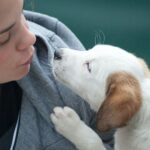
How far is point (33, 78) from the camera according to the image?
1123mm

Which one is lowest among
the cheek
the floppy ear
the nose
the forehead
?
the floppy ear

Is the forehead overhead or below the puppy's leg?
overhead

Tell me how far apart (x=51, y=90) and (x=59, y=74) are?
0.16 feet

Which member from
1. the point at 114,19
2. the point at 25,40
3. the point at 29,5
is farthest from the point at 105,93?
the point at 29,5

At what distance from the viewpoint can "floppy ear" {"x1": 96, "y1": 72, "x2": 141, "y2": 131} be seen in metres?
1.00

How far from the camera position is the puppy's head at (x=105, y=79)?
101 centimetres

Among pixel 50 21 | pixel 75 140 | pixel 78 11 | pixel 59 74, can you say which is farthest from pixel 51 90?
pixel 78 11

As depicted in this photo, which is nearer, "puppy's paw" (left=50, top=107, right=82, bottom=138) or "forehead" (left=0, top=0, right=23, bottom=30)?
"forehead" (left=0, top=0, right=23, bottom=30)

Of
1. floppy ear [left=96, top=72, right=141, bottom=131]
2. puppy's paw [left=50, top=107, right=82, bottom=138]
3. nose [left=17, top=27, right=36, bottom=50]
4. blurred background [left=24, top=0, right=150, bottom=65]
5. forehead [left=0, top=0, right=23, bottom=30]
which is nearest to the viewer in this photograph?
forehead [left=0, top=0, right=23, bottom=30]

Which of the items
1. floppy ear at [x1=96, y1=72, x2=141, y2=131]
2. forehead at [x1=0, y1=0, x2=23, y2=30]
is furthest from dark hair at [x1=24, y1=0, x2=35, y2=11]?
forehead at [x1=0, y1=0, x2=23, y2=30]

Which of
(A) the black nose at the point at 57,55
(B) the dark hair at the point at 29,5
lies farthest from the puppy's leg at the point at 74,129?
(B) the dark hair at the point at 29,5

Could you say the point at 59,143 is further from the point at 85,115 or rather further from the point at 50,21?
the point at 50,21

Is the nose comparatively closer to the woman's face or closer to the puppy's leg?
the woman's face

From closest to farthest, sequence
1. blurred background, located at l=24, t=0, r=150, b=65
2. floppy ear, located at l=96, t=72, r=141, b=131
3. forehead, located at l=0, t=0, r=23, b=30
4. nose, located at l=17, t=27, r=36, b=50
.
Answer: forehead, located at l=0, t=0, r=23, b=30
nose, located at l=17, t=27, r=36, b=50
floppy ear, located at l=96, t=72, r=141, b=131
blurred background, located at l=24, t=0, r=150, b=65
